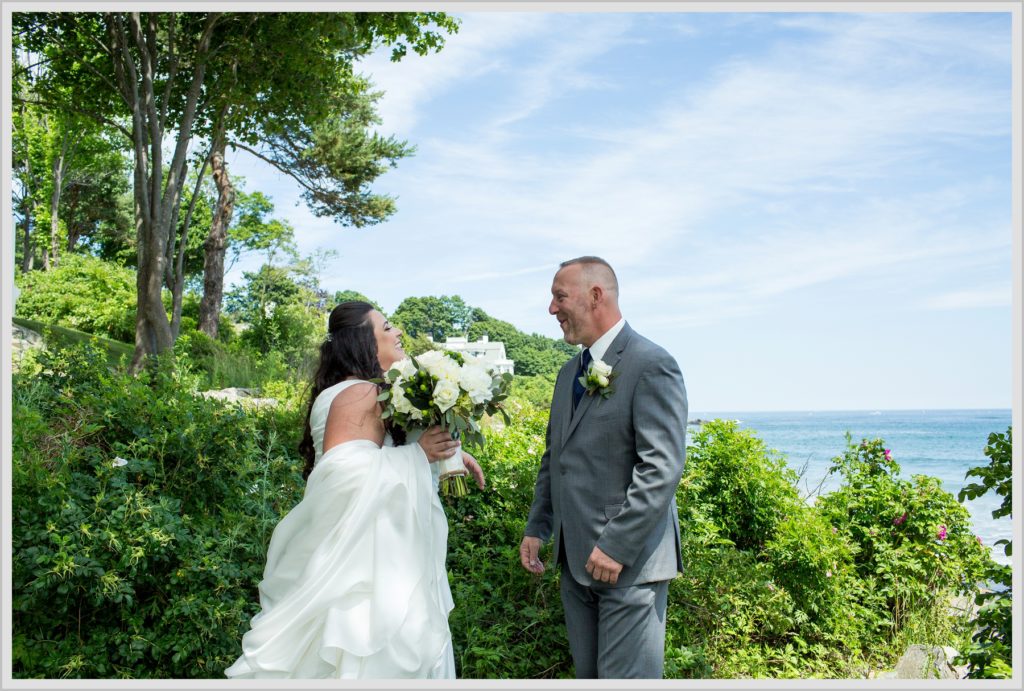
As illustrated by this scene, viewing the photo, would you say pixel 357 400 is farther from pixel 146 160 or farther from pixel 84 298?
pixel 84 298

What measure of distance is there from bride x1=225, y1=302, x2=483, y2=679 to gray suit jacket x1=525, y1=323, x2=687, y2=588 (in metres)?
0.58

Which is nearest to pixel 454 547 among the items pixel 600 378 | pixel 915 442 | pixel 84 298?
pixel 600 378

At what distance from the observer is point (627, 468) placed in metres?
3.19

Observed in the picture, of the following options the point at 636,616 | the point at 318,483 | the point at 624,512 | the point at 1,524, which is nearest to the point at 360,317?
the point at 318,483

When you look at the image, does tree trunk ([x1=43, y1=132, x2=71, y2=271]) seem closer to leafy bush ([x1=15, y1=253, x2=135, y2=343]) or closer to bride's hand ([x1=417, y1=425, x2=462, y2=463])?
leafy bush ([x1=15, y1=253, x2=135, y2=343])

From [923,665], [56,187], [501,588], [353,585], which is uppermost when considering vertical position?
[56,187]

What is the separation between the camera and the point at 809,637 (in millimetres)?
5836

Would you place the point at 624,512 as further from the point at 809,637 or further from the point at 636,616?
the point at 809,637

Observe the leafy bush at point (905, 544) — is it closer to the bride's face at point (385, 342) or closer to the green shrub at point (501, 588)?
the green shrub at point (501, 588)

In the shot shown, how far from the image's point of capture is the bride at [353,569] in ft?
10.2

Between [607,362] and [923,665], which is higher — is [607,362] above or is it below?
above

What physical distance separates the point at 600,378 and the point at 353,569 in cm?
124

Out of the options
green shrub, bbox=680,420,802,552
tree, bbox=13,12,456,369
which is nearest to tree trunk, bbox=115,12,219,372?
tree, bbox=13,12,456,369

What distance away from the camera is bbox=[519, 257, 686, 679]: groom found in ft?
9.95
